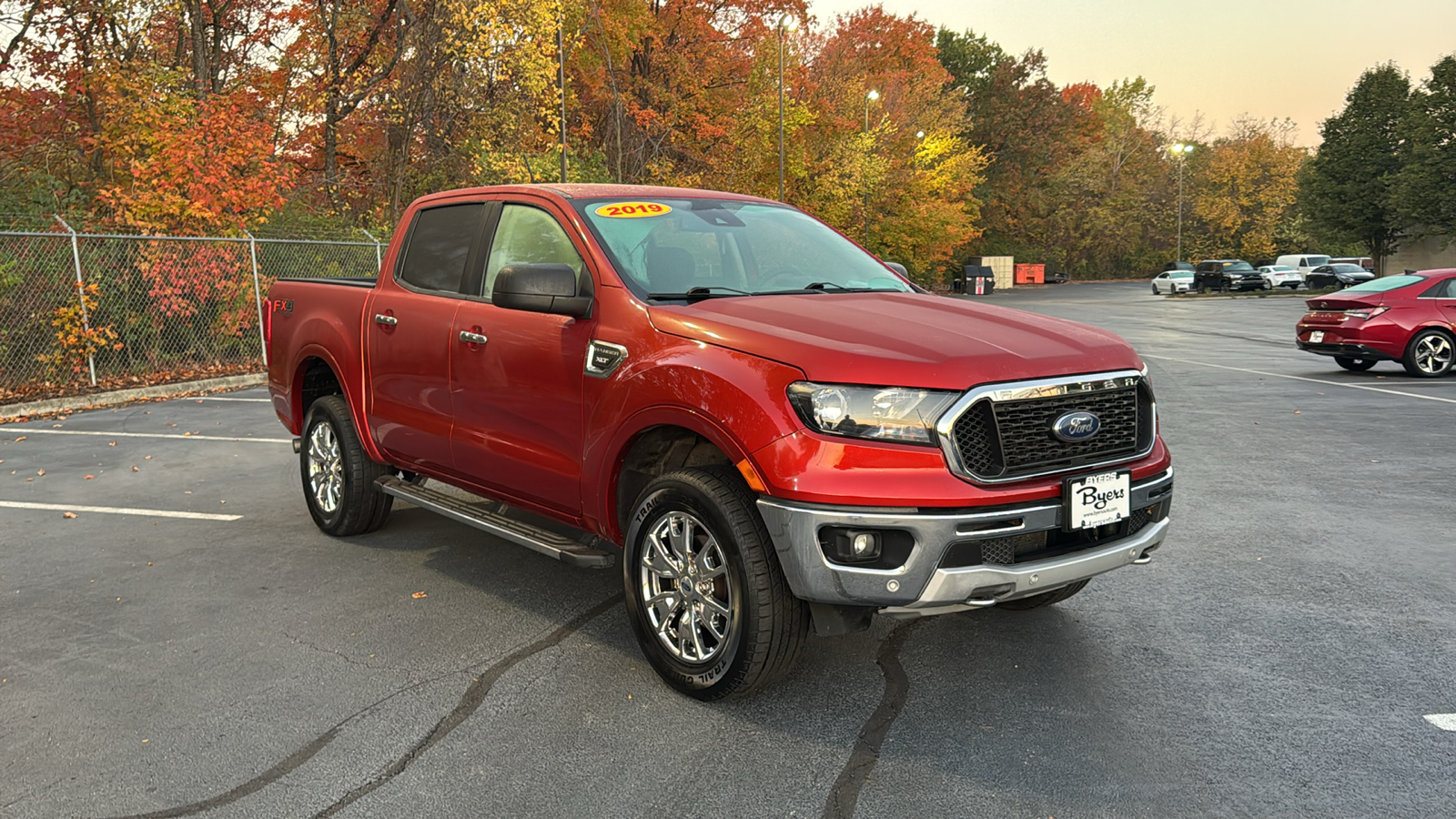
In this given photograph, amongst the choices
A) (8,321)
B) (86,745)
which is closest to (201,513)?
(86,745)

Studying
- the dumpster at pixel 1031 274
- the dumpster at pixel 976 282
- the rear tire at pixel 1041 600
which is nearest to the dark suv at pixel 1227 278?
the dumpster at pixel 976 282

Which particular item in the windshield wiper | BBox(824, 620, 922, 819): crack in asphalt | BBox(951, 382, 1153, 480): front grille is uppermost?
the windshield wiper

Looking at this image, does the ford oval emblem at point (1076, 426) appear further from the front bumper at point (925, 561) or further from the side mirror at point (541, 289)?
the side mirror at point (541, 289)

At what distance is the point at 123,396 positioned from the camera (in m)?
13.6

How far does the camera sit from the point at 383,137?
91.7 ft

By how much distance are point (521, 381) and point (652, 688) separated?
1488 mm

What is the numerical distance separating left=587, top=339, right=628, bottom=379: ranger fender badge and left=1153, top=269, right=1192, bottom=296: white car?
176 feet

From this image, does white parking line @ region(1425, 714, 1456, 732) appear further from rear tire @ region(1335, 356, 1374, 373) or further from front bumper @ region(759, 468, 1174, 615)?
rear tire @ region(1335, 356, 1374, 373)

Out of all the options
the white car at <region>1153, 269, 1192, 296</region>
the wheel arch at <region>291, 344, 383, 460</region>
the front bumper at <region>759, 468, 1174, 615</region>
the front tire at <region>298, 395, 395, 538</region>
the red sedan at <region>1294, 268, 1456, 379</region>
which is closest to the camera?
the front bumper at <region>759, 468, 1174, 615</region>

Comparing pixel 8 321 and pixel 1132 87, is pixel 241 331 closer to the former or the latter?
pixel 8 321

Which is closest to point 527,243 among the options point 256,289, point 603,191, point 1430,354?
point 603,191

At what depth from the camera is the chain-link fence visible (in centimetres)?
1334

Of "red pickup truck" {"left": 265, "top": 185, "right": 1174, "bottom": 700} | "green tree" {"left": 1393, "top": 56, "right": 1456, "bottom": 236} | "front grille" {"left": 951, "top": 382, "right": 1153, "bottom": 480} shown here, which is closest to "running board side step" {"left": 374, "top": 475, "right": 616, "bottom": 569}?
"red pickup truck" {"left": 265, "top": 185, "right": 1174, "bottom": 700}

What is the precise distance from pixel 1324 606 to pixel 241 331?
15.4 meters
